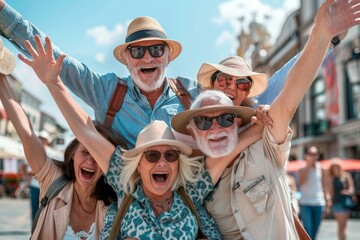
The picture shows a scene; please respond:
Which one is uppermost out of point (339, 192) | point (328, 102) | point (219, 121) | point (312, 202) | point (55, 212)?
point (219, 121)

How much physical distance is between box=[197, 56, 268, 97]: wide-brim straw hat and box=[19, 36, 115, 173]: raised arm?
849 mm

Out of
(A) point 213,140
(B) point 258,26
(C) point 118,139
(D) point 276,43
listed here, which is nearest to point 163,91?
(C) point 118,139

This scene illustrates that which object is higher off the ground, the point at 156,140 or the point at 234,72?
the point at 234,72

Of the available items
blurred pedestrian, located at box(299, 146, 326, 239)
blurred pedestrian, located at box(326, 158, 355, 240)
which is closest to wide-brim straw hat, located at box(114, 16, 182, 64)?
blurred pedestrian, located at box(299, 146, 326, 239)

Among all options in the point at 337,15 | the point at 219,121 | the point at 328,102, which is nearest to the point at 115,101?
the point at 219,121

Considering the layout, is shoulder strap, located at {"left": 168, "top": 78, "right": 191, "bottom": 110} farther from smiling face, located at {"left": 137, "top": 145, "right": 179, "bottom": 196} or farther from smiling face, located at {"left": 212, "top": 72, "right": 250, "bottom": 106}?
smiling face, located at {"left": 137, "top": 145, "right": 179, "bottom": 196}

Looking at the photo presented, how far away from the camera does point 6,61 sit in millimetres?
3070

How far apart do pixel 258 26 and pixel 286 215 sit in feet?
50.9

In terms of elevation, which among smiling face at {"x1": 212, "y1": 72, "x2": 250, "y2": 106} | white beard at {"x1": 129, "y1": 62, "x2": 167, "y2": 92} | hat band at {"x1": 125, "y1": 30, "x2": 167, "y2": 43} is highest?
hat band at {"x1": 125, "y1": 30, "x2": 167, "y2": 43}

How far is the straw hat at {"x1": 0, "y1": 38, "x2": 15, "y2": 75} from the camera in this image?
3.04m

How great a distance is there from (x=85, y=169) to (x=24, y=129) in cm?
44

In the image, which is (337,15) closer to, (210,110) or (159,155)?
(210,110)

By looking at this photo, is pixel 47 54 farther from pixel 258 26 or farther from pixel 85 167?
pixel 258 26

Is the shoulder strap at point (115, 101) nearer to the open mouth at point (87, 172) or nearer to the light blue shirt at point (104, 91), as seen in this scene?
the light blue shirt at point (104, 91)
